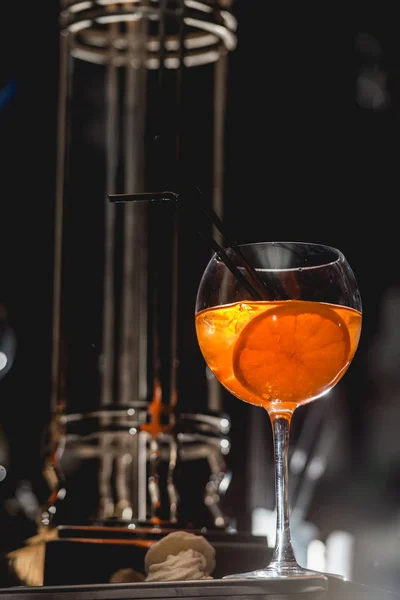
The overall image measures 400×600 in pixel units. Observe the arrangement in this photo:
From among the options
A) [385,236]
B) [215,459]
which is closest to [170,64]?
[215,459]

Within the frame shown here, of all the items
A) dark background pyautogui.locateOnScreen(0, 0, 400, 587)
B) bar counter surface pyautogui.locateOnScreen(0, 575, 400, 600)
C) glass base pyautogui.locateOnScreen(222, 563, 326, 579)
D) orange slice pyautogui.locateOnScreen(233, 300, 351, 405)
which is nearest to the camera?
bar counter surface pyautogui.locateOnScreen(0, 575, 400, 600)

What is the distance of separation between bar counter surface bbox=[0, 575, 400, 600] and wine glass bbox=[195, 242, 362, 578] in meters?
0.14

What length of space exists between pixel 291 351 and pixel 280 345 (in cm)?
1

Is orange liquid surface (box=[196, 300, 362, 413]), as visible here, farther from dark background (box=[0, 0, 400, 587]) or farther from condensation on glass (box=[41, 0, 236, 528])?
dark background (box=[0, 0, 400, 587])

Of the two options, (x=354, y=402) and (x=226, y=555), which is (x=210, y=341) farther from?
(x=354, y=402)

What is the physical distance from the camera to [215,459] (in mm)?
1613

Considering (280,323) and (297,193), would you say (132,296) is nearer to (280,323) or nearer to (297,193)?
(280,323)

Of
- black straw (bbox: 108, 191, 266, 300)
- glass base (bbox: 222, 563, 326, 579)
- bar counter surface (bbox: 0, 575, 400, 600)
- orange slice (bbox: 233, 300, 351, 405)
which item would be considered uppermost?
black straw (bbox: 108, 191, 266, 300)

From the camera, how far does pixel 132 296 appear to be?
1729mm

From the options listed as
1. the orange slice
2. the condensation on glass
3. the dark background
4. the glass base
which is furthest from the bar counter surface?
the dark background

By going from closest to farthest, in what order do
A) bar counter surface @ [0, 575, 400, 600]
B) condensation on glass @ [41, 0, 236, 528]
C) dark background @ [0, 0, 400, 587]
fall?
bar counter surface @ [0, 575, 400, 600], condensation on glass @ [41, 0, 236, 528], dark background @ [0, 0, 400, 587]

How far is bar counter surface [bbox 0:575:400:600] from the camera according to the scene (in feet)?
2.28

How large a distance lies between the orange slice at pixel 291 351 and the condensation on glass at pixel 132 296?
298 millimetres

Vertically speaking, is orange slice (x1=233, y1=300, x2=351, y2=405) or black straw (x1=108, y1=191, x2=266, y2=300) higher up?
black straw (x1=108, y1=191, x2=266, y2=300)
